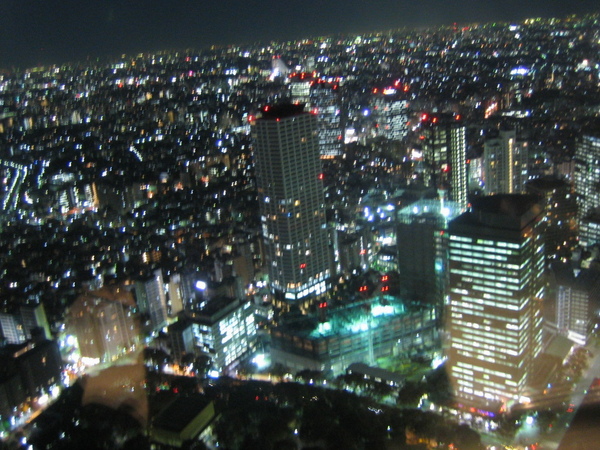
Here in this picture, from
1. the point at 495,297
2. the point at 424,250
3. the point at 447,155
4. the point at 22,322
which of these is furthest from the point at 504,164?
the point at 22,322

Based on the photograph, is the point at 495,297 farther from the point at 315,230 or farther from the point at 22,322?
the point at 22,322

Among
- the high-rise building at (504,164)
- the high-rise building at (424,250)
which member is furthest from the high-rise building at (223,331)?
the high-rise building at (504,164)

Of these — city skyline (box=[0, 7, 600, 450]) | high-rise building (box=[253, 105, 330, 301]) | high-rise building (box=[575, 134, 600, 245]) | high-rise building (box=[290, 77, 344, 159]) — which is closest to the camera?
city skyline (box=[0, 7, 600, 450])

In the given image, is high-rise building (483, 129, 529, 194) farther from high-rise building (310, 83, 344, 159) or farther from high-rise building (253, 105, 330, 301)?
high-rise building (310, 83, 344, 159)

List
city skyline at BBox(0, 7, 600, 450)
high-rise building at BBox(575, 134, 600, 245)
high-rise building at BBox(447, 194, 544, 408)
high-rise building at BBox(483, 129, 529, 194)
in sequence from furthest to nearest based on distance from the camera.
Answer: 1. high-rise building at BBox(483, 129, 529, 194)
2. high-rise building at BBox(575, 134, 600, 245)
3. city skyline at BBox(0, 7, 600, 450)
4. high-rise building at BBox(447, 194, 544, 408)

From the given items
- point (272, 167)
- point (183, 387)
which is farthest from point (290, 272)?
point (183, 387)

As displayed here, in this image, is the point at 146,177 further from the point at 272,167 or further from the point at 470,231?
the point at 470,231

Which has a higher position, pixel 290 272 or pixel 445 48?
pixel 445 48

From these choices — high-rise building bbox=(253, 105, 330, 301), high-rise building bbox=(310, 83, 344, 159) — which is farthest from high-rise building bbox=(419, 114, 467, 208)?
high-rise building bbox=(253, 105, 330, 301)
